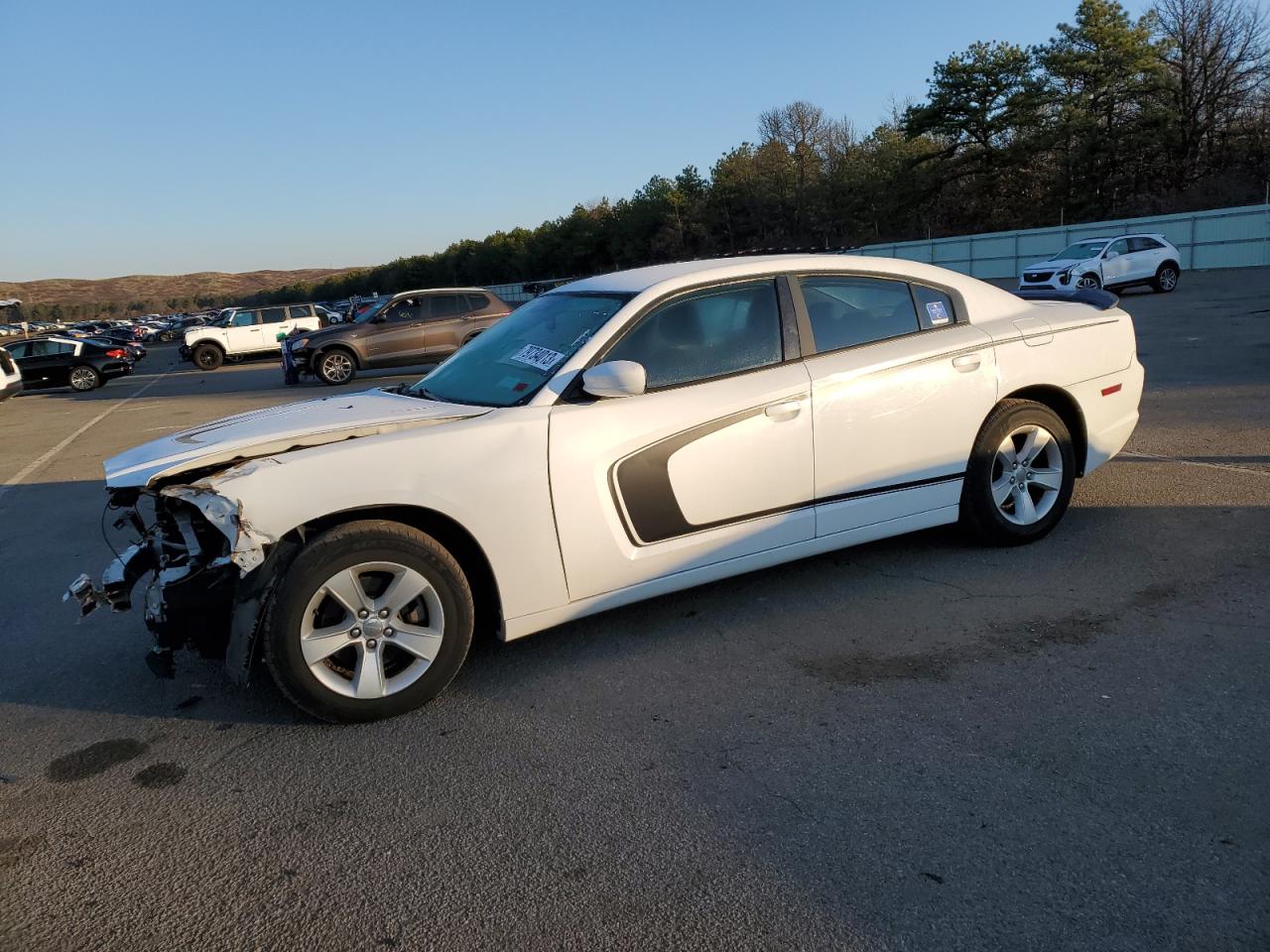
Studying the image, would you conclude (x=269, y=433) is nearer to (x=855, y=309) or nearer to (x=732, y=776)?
(x=732, y=776)

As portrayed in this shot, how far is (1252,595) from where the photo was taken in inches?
165

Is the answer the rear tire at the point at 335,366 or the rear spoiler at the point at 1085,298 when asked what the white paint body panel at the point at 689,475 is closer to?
the rear spoiler at the point at 1085,298

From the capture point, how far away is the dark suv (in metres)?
18.5

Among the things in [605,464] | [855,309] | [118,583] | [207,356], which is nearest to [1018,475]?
[855,309]

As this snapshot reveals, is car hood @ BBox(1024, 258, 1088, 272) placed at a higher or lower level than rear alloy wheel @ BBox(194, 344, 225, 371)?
higher

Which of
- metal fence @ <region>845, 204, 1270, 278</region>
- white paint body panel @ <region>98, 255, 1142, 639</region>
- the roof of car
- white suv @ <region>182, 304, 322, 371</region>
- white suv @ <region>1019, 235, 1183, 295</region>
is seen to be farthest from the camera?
white suv @ <region>182, 304, 322, 371</region>

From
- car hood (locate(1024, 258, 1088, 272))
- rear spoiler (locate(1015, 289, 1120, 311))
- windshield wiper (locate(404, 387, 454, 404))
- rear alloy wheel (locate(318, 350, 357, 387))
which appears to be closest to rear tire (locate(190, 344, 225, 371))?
rear alloy wheel (locate(318, 350, 357, 387))

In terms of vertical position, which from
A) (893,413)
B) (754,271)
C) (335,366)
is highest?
(754,271)

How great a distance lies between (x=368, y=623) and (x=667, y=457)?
53.6 inches

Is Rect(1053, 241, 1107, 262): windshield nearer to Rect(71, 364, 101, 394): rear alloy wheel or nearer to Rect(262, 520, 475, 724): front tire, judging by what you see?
Rect(262, 520, 475, 724): front tire

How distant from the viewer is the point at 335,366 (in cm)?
1858

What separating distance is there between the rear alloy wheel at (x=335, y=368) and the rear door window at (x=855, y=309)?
15.5 meters

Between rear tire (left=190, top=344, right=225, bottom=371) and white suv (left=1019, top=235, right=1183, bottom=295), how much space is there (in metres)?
24.2

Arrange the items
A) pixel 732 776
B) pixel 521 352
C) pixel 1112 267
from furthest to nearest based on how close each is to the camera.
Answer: pixel 1112 267 < pixel 521 352 < pixel 732 776
